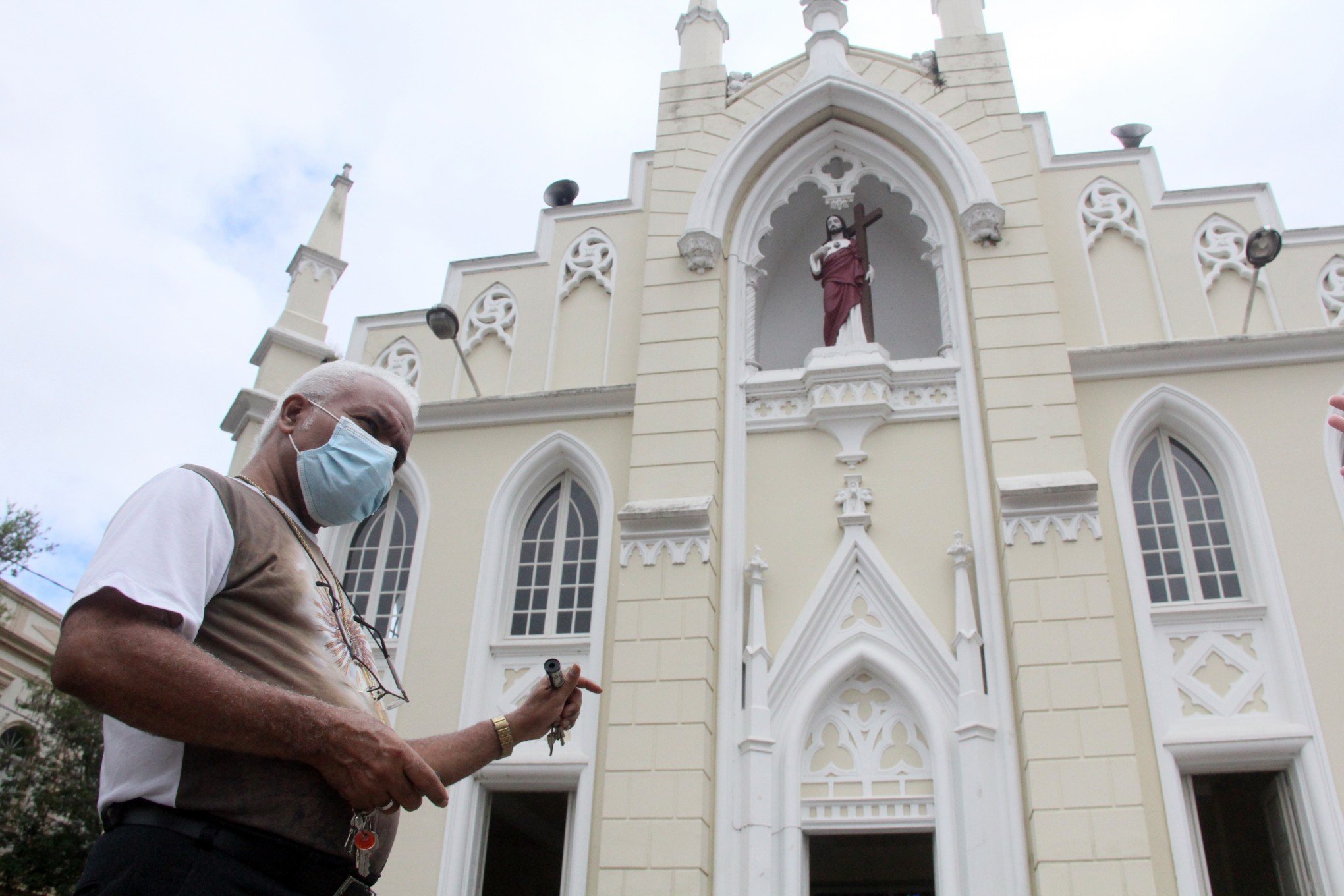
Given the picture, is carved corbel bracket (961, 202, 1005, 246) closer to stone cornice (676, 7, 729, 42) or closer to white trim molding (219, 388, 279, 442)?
stone cornice (676, 7, 729, 42)

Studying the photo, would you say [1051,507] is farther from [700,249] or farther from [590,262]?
[590,262]

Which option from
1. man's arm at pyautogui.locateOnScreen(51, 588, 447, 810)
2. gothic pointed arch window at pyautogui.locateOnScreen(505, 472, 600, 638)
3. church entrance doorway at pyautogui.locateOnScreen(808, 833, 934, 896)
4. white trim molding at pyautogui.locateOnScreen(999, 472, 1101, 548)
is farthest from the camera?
church entrance doorway at pyautogui.locateOnScreen(808, 833, 934, 896)

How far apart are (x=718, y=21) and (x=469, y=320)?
5296 millimetres

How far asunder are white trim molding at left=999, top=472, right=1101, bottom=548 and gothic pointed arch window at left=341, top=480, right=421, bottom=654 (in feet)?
19.6

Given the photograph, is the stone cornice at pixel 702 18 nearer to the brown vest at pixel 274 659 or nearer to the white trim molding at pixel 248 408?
the white trim molding at pixel 248 408

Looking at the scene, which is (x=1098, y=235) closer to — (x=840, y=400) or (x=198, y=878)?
(x=840, y=400)

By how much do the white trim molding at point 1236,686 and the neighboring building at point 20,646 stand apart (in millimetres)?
16409

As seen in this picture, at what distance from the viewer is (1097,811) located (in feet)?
25.4

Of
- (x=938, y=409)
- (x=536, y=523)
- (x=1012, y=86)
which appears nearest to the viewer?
(x=938, y=409)

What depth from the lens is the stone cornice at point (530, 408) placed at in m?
11.2

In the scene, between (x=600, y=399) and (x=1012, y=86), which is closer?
(x=600, y=399)

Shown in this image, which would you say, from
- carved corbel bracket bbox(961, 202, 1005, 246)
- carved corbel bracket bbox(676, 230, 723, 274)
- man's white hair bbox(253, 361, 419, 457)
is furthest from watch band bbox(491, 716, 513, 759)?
carved corbel bracket bbox(961, 202, 1005, 246)

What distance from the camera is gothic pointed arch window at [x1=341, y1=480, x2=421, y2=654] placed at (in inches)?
425

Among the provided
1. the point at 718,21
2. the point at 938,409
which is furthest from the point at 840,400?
the point at 718,21
